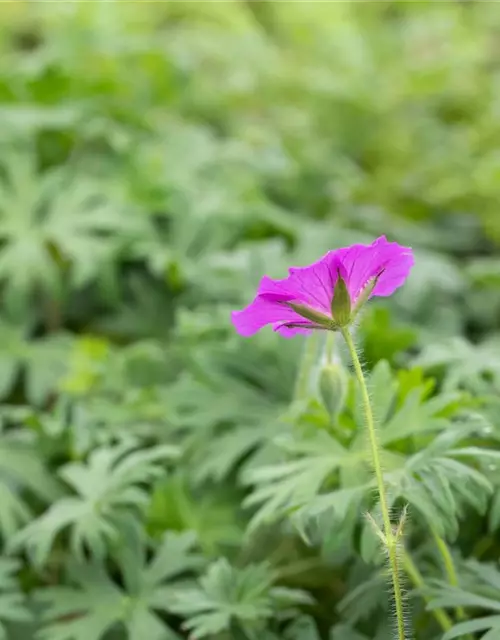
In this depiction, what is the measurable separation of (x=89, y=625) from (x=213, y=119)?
1.93 meters

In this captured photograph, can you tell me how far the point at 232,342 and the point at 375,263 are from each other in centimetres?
65

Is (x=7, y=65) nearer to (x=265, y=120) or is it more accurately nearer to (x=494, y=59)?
(x=265, y=120)

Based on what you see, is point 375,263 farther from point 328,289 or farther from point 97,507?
point 97,507

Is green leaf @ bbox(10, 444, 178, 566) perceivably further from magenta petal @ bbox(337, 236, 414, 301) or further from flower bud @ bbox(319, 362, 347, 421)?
magenta petal @ bbox(337, 236, 414, 301)

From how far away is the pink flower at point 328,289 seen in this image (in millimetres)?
789

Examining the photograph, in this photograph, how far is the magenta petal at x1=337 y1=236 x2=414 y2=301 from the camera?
784mm

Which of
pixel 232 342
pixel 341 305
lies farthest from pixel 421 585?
pixel 232 342

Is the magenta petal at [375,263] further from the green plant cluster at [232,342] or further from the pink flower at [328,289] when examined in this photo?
the green plant cluster at [232,342]

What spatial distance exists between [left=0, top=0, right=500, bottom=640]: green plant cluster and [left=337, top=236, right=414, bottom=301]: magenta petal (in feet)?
0.76

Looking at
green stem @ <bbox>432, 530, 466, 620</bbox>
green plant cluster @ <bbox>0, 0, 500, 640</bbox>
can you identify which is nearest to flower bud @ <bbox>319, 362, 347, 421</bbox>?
green plant cluster @ <bbox>0, 0, 500, 640</bbox>

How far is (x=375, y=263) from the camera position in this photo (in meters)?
0.81

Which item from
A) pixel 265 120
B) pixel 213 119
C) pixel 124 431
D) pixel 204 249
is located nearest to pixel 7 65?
pixel 213 119

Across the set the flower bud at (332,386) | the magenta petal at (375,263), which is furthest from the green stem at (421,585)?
the magenta petal at (375,263)

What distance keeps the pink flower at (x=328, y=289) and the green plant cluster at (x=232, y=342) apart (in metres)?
0.24
